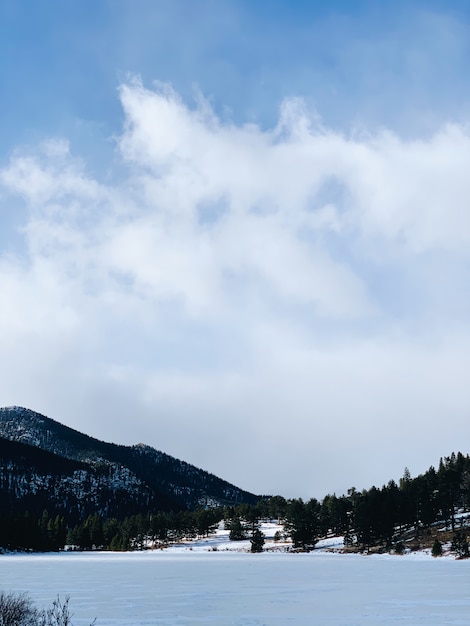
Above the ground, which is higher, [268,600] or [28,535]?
[268,600]

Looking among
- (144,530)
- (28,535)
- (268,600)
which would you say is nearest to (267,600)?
(268,600)

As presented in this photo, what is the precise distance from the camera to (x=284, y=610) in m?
25.5

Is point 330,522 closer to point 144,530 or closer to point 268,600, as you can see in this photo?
point 144,530

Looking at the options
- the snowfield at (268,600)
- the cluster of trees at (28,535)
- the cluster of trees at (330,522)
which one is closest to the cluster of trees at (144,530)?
the cluster of trees at (330,522)

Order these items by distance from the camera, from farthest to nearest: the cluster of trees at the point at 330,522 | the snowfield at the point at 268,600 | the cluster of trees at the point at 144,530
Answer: the cluster of trees at the point at 144,530
the cluster of trees at the point at 330,522
the snowfield at the point at 268,600

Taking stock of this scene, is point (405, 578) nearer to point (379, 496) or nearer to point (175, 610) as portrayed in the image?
point (175, 610)

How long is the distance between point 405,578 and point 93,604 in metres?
26.6

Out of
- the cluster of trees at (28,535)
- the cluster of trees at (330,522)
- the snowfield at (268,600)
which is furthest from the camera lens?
the cluster of trees at (28,535)

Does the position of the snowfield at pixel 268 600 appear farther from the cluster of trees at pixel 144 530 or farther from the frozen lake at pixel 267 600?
the cluster of trees at pixel 144 530

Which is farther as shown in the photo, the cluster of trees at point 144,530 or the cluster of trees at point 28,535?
the cluster of trees at point 144,530

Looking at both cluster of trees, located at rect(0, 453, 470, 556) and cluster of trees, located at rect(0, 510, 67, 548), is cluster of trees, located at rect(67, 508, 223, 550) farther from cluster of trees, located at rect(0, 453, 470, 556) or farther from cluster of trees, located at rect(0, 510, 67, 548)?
cluster of trees, located at rect(0, 510, 67, 548)

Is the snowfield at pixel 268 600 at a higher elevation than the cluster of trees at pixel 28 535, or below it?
higher

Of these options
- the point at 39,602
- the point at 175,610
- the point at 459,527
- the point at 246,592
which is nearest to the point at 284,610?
the point at 175,610

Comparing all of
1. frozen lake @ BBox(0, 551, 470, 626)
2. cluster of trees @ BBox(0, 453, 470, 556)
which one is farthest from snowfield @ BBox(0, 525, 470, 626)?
cluster of trees @ BBox(0, 453, 470, 556)
